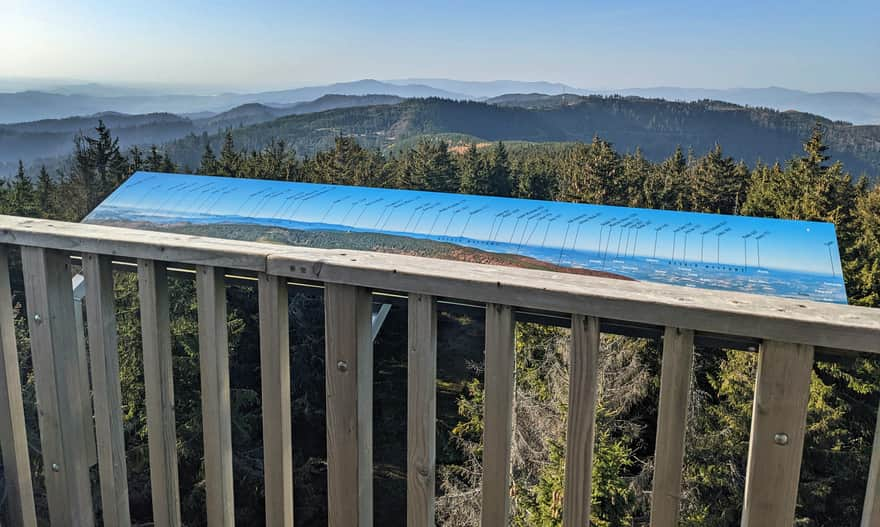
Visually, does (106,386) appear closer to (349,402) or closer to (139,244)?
(139,244)

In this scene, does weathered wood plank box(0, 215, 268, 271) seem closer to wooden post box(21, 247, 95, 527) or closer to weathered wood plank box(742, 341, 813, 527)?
wooden post box(21, 247, 95, 527)

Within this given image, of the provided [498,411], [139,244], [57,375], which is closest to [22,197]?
[57,375]

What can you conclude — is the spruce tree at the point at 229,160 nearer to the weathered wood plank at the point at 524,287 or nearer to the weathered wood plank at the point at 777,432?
the weathered wood plank at the point at 524,287

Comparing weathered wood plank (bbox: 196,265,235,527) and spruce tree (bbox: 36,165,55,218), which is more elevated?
weathered wood plank (bbox: 196,265,235,527)

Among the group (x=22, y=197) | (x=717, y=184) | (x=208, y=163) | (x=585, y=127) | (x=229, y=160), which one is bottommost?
(x=22, y=197)

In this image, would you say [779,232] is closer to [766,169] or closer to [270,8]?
[270,8]

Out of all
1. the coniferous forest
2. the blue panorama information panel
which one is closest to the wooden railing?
the blue panorama information panel

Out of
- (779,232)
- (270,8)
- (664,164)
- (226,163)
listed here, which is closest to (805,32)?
(664,164)

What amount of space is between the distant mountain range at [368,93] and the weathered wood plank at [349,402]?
82.1ft

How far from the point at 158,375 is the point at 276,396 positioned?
0.25 meters

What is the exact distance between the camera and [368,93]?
25.5 meters

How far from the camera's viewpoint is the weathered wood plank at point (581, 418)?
94cm

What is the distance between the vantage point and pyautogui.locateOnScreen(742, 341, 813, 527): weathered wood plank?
86 centimetres

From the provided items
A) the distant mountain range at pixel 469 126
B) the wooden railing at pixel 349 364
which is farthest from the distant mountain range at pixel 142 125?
the wooden railing at pixel 349 364
